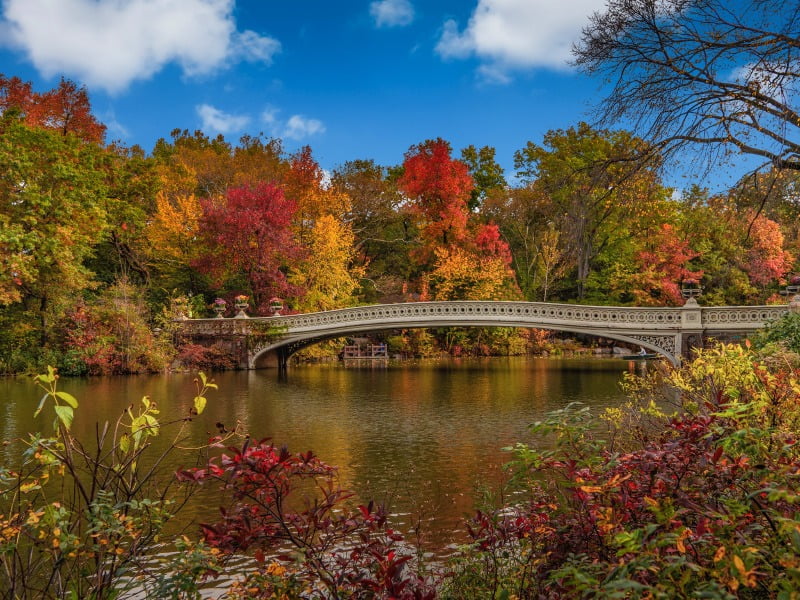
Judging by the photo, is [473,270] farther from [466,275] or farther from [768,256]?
[768,256]

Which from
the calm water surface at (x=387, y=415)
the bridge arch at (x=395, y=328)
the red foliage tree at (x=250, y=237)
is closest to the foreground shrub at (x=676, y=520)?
the calm water surface at (x=387, y=415)

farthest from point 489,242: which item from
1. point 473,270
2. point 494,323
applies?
point 494,323

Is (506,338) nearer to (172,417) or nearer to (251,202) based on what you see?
(251,202)

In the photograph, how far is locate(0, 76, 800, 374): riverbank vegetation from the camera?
20531 mm

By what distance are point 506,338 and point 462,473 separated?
26469 millimetres

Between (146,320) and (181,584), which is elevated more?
(146,320)

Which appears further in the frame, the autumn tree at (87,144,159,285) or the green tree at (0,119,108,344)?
the autumn tree at (87,144,159,285)

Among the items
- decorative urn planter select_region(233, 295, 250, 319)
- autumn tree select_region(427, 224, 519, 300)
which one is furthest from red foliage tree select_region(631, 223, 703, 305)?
decorative urn planter select_region(233, 295, 250, 319)

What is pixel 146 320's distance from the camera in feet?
80.3

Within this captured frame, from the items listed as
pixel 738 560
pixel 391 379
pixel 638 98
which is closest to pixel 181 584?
pixel 738 560

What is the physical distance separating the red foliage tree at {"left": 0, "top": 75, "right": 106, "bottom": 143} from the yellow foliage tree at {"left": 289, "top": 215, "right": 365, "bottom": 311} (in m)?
10.8

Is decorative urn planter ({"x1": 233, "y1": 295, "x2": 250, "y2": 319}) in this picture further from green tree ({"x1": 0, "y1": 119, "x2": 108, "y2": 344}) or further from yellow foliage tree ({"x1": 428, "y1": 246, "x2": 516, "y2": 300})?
yellow foliage tree ({"x1": 428, "y1": 246, "x2": 516, "y2": 300})

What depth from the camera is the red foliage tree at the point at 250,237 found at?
26.3 metres

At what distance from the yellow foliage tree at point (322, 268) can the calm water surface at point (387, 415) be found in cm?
577
